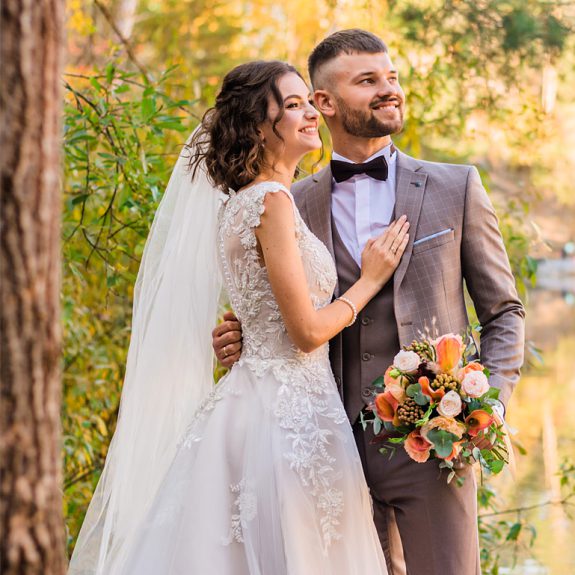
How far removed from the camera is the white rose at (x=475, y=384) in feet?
7.84

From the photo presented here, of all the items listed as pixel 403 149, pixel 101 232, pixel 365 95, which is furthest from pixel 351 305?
→ pixel 403 149

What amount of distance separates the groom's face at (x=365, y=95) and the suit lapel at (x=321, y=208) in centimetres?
18

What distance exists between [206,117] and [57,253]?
63.7 inches

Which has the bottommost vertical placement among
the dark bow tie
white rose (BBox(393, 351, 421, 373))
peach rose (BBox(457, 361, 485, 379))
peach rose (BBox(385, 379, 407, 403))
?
peach rose (BBox(385, 379, 407, 403))

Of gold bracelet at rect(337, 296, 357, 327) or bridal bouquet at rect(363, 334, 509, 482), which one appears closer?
bridal bouquet at rect(363, 334, 509, 482)

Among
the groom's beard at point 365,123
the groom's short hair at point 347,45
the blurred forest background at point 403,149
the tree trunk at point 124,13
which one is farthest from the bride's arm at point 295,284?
the tree trunk at point 124,13

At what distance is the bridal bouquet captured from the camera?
7.86ft

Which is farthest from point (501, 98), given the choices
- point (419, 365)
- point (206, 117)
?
point (419, 365)

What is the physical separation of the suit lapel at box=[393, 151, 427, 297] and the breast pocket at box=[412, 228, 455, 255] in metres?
0.02

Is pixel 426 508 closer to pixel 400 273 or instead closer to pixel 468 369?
pixel 468 369

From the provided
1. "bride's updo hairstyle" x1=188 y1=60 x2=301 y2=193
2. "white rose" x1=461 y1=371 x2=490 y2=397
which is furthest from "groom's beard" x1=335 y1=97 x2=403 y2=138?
"white rose" x1=461 y1=371 x2=490 y2=397

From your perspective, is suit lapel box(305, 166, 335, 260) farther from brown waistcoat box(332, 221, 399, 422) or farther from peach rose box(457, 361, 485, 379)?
peach rose box(457, 361, 485, 379)

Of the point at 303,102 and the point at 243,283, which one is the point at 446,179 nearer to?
the point at 303,102

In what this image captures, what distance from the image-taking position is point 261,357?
2834 millimetres
